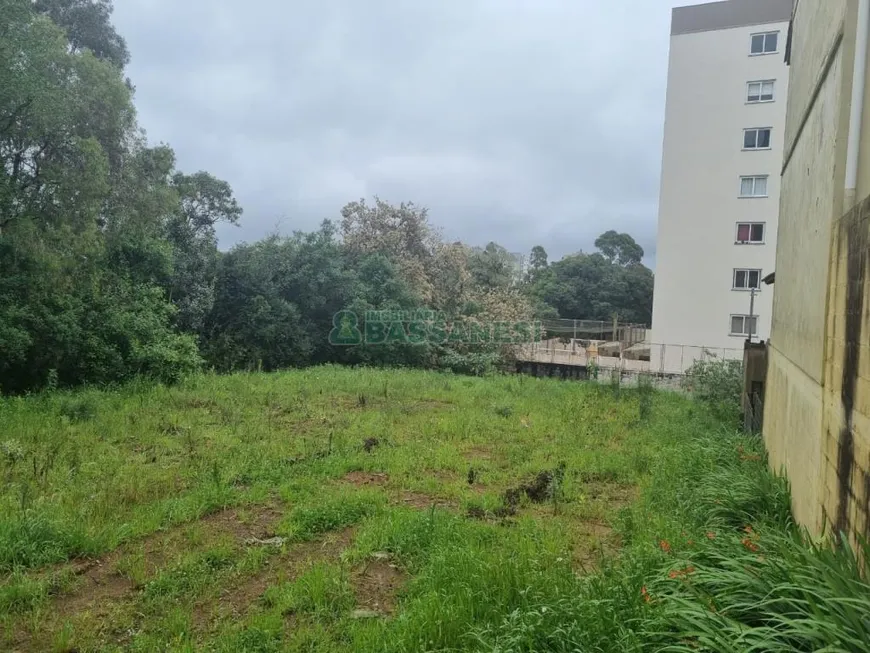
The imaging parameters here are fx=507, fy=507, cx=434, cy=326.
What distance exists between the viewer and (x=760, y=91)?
616 inches

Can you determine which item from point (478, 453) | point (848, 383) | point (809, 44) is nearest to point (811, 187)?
point (809, 44)

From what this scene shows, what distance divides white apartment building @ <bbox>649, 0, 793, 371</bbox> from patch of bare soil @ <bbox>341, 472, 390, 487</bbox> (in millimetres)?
Answer: 13804

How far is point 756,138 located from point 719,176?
148cm

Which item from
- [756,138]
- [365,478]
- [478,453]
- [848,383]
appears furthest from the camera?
[756,138]

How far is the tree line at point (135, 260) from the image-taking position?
316 inches

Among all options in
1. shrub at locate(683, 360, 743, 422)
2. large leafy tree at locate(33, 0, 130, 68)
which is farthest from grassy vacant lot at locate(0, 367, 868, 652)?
large leafy tree at locate(33, 0, 130, 68)

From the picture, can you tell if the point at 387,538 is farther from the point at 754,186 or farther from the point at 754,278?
the point at 754,186

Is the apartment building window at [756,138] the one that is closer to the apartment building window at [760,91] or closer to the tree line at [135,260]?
the apartment building window at [760,91]

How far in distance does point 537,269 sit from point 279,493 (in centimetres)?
2972

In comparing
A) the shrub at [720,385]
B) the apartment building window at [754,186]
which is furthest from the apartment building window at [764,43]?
the shrub at [720,385]

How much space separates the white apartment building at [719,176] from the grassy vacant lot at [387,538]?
10555 millimetres

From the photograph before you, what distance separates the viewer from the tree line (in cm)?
802

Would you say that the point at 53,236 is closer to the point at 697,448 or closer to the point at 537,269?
the point at 697,448

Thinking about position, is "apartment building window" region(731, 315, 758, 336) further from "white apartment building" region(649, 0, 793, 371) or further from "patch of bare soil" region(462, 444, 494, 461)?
"patch of bare soil" region(462, 444, 494, 461)
